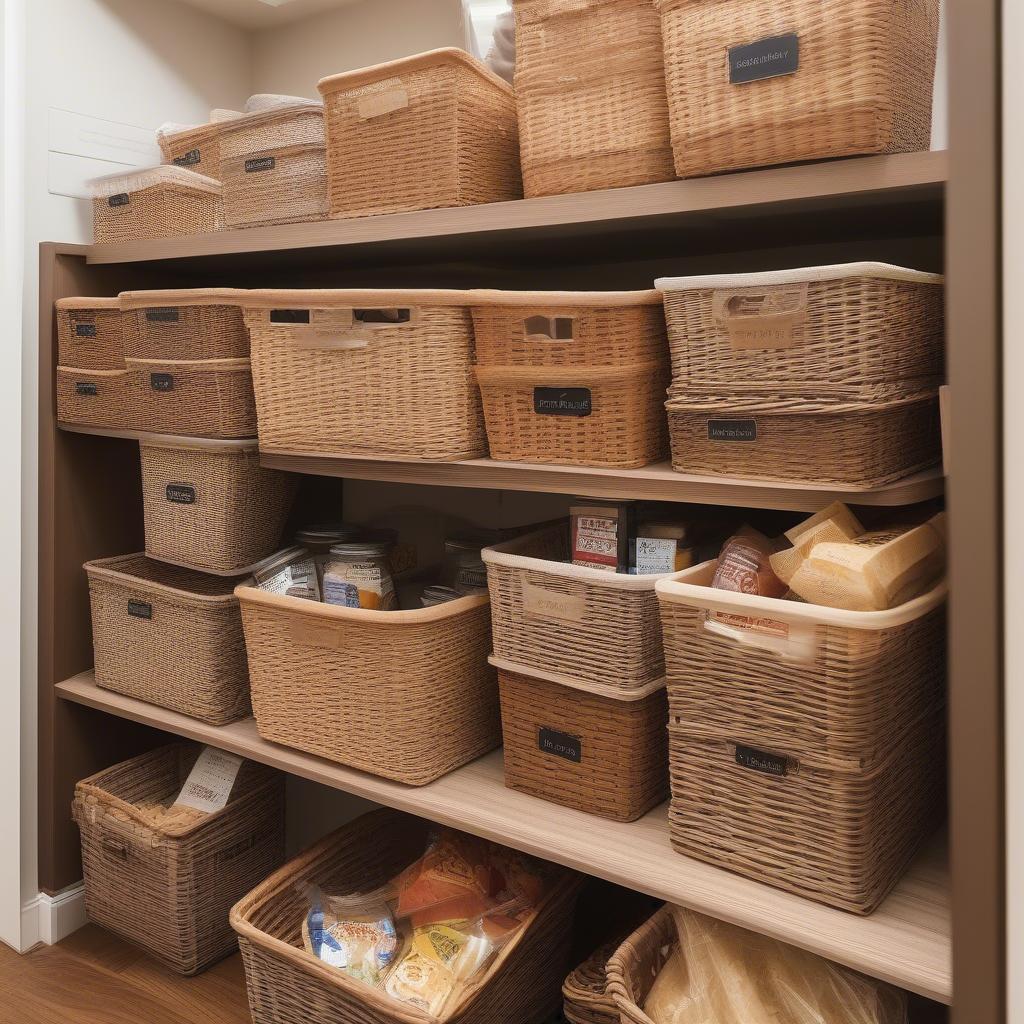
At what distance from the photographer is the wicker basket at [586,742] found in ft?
4.56

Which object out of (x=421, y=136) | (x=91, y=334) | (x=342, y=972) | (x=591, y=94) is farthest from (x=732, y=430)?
(x=91, y=334)

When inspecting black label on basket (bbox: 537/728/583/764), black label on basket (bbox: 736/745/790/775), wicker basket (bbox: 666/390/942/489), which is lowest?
black label on basket (bbox: 537/728/583/764)

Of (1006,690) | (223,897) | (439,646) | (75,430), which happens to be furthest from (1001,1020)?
(75,430)

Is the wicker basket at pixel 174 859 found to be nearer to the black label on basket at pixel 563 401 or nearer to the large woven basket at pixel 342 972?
the large woven basket at pixel 342 972

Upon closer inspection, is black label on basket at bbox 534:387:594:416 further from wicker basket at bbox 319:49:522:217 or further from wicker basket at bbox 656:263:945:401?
wicker basket at bbox 319:49:522:217

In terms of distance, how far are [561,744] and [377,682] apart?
307 millimetres

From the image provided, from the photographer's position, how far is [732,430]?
1237 millimetres

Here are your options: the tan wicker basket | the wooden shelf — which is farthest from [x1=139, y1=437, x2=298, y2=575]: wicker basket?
the tan wicker basket

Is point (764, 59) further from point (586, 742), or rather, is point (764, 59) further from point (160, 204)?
point (160, 204)

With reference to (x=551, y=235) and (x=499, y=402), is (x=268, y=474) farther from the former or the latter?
(x=551, y=235)

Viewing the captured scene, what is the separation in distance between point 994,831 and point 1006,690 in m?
0.11

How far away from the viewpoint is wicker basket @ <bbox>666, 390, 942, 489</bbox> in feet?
3.78

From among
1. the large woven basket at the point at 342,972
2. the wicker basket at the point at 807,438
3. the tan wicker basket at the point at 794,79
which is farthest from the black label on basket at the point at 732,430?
the large woven basket at the point at 342,972

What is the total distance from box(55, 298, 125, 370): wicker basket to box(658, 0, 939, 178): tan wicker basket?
1192 mm
